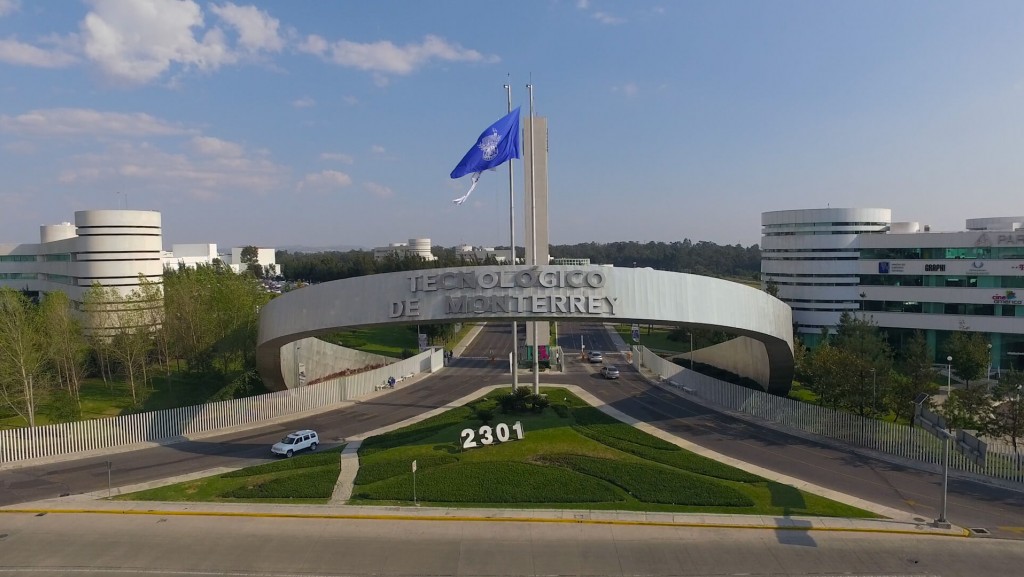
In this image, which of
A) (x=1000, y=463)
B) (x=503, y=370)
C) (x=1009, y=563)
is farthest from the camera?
(x=503, y=370)

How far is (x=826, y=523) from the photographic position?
2234 centimetres

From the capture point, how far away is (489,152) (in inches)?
1210

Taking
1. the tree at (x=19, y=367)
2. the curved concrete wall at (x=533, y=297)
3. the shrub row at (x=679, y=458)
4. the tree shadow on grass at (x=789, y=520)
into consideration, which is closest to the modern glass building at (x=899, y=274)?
the shrub row at (x=679, y=458)

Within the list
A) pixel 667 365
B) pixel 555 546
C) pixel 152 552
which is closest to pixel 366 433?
pixel 152 552

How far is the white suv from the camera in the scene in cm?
3216

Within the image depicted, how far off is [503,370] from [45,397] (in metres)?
39.0

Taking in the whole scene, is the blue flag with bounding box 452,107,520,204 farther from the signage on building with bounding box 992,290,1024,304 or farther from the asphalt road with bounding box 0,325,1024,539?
the signage on building with bounding box 992,290,1024,304

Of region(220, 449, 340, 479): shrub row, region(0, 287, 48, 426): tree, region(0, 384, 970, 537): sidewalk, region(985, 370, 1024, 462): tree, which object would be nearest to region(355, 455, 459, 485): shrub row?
region(0, 384, 970, 537): sidewalk

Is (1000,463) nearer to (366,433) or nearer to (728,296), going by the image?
(728,296)

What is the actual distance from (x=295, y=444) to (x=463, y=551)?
52.7 feet

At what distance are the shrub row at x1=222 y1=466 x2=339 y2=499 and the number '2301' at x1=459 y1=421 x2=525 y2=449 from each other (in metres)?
6.84

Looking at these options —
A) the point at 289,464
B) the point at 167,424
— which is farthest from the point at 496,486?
the point at 167,424

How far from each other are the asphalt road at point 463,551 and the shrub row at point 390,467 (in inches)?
168

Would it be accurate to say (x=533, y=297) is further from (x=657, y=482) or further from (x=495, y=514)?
(x=657, y=482)
